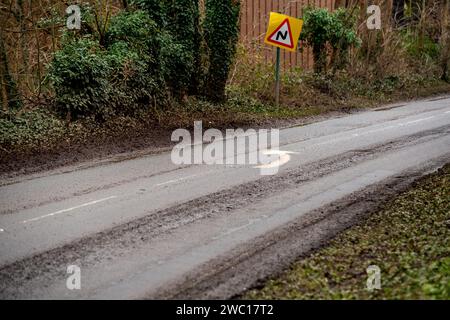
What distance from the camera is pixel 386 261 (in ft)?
20.9

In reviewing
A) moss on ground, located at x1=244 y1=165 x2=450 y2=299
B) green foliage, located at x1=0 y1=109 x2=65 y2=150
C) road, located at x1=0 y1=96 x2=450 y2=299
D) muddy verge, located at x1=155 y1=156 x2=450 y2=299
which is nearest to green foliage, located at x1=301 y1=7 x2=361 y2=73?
road, located at x1=0 y1=96 x2=450 y2=299

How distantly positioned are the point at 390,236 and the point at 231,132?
8.37 m

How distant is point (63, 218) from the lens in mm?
8031

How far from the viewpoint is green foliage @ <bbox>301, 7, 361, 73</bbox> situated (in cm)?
2177

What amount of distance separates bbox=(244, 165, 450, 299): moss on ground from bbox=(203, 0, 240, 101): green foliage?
1010 centimetres

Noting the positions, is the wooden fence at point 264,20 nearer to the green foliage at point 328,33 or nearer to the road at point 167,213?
the green foliage at point 328,33

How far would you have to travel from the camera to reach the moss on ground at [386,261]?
18.2 ft

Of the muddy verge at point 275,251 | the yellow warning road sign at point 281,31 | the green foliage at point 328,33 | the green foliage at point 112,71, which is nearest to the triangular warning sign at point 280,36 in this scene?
the yellow warning road sign at point 281,31

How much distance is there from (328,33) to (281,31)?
4.66 metres

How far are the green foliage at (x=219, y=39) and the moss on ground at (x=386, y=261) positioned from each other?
1010 cm

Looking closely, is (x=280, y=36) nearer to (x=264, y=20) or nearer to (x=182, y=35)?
(x=182, y=35)

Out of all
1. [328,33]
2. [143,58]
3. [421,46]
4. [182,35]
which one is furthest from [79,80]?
[421,46]

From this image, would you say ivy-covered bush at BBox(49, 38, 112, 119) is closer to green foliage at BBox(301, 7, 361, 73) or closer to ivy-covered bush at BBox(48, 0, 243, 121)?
ivy-covered bush at BBox(48, 0, 243, 121)

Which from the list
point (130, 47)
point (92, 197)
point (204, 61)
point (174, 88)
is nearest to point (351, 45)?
point (204, 61)
